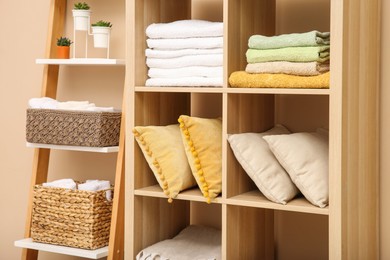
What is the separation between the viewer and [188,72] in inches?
92.5

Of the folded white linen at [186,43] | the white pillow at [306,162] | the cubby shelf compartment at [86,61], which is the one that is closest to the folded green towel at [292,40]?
the folded white linen at [186,43]

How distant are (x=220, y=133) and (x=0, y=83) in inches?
57.8

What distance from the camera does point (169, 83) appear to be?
2369mm

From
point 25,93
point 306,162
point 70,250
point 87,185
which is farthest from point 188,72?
point 25,93

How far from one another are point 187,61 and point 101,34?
2.19 feet

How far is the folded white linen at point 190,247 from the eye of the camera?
2.40 m

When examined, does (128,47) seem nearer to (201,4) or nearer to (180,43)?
(180,43)

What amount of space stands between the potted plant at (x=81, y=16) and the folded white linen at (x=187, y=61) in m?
0.58

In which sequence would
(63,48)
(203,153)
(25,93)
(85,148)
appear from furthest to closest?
(25,93), (63,48), (85,148), (203,153)

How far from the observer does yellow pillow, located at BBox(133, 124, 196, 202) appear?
2332 mm

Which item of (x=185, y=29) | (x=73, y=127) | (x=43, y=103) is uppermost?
(x=185, y=29)

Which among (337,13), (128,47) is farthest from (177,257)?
(337,13)

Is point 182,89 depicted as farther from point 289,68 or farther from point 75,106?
point 75,106

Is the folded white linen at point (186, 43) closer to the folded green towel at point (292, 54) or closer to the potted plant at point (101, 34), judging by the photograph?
the folded green towel at point (292, 54)
